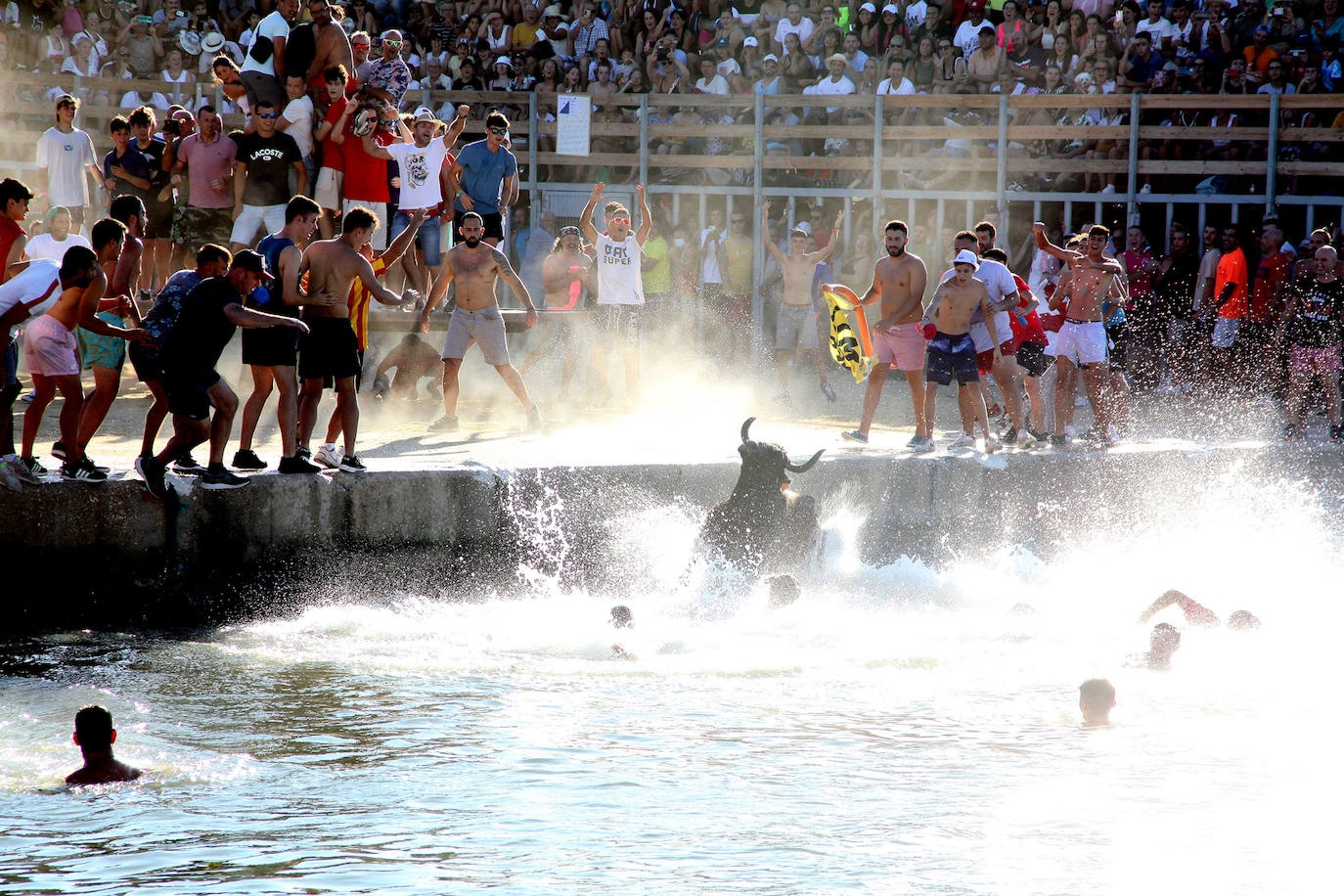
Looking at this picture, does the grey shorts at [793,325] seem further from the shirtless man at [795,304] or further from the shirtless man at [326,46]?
the shirtless man at [326,46]

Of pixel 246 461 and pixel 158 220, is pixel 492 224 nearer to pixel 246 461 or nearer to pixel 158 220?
pixel 158 220

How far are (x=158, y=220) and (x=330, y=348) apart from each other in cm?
474

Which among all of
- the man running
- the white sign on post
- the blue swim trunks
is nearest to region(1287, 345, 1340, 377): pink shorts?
the blue swim trunks

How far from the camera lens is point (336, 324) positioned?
8.94m

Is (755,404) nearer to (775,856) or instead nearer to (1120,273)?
(1120,273)

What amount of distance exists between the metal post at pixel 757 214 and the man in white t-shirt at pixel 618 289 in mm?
2794

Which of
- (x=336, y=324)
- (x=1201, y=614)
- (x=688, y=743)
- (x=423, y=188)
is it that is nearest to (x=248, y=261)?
(x=336, y=324)

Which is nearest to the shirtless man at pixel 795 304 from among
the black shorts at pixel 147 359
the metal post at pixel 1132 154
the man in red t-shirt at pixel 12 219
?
the metal post at pixel 1132 154

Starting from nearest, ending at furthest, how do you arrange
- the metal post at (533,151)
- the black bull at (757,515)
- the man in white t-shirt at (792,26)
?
the black bull at (757,515)
the metal post at (533,151)
the man in white t-shirt at (792,26)

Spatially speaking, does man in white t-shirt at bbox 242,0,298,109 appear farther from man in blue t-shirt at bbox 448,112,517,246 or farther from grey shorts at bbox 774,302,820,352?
grey shorts at bbox 774,302,820,352

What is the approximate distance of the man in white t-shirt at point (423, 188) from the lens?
12.4m

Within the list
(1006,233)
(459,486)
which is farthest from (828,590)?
(1006,233)

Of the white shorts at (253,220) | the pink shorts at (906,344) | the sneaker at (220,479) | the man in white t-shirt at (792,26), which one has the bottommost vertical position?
the sneaker at (220,479)

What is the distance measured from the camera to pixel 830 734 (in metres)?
7.04
